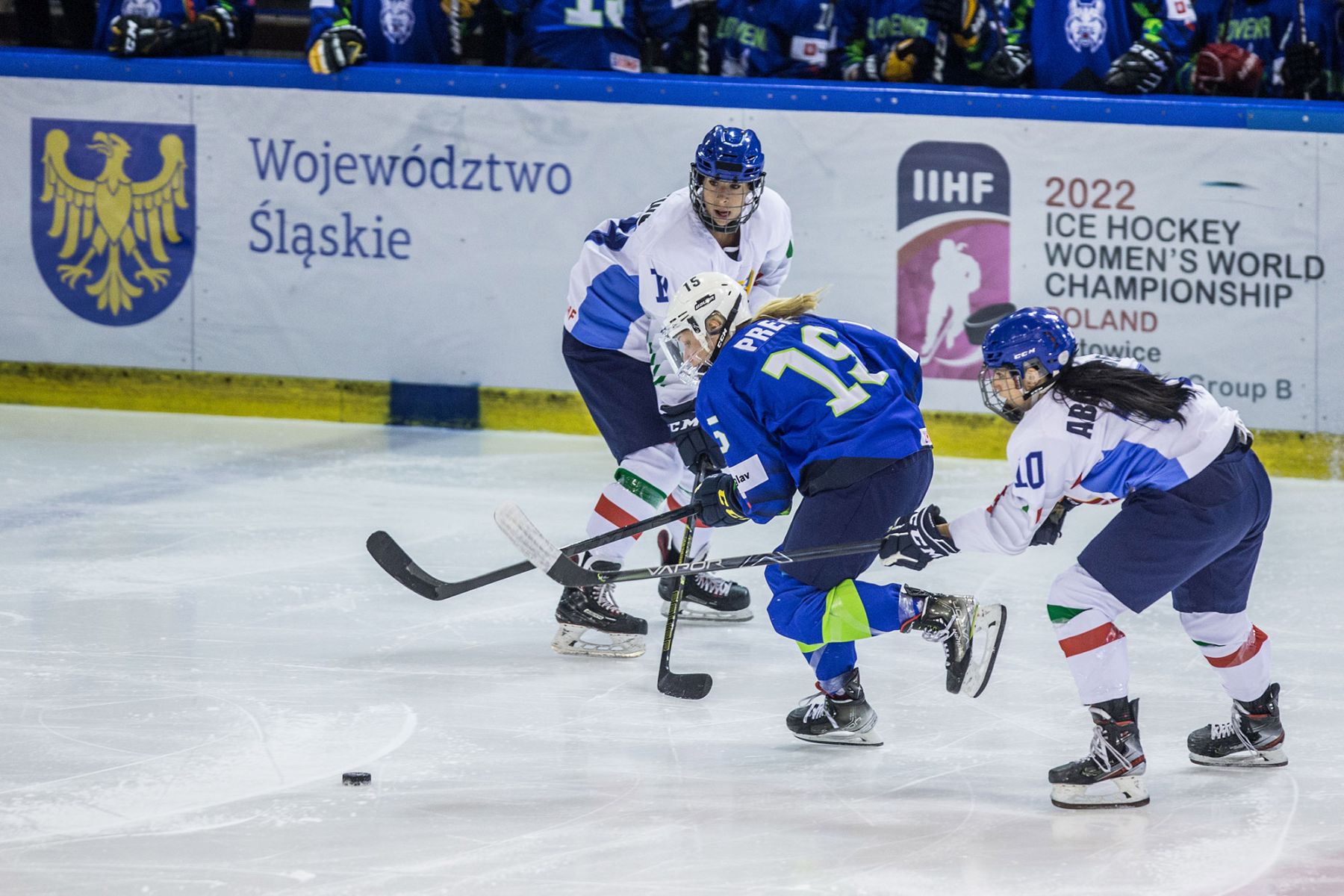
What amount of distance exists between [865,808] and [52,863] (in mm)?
1369

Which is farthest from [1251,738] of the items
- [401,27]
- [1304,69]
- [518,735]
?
[401,27]

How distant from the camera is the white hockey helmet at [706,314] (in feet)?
11.5

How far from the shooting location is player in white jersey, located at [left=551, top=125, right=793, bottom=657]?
4.10 meters

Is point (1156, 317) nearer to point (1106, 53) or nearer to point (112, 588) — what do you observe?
point (1106, 53)

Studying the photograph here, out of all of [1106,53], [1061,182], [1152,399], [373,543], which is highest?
[1106,53]

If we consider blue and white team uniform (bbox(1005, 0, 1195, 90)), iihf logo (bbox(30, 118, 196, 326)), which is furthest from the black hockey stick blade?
iihf logo (bbox(30, 118, 196, 326))

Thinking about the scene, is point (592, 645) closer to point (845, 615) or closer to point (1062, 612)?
point (845, 615)

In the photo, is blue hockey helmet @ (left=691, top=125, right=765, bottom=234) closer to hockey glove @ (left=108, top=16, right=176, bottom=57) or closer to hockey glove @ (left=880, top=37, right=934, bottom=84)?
hockey glove @ (left=880, top=37, right=934, bottom=84)

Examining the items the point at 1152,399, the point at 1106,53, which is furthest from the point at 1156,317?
the point at 1152,399

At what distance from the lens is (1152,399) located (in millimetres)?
3053

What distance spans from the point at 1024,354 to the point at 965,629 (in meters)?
0.59

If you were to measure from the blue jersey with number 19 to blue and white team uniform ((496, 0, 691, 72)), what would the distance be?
340cm

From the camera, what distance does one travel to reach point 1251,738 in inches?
133

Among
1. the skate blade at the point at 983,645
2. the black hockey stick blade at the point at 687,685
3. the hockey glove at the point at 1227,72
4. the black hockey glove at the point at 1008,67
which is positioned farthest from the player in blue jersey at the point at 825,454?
the hockey glove at the point at 1227,72
